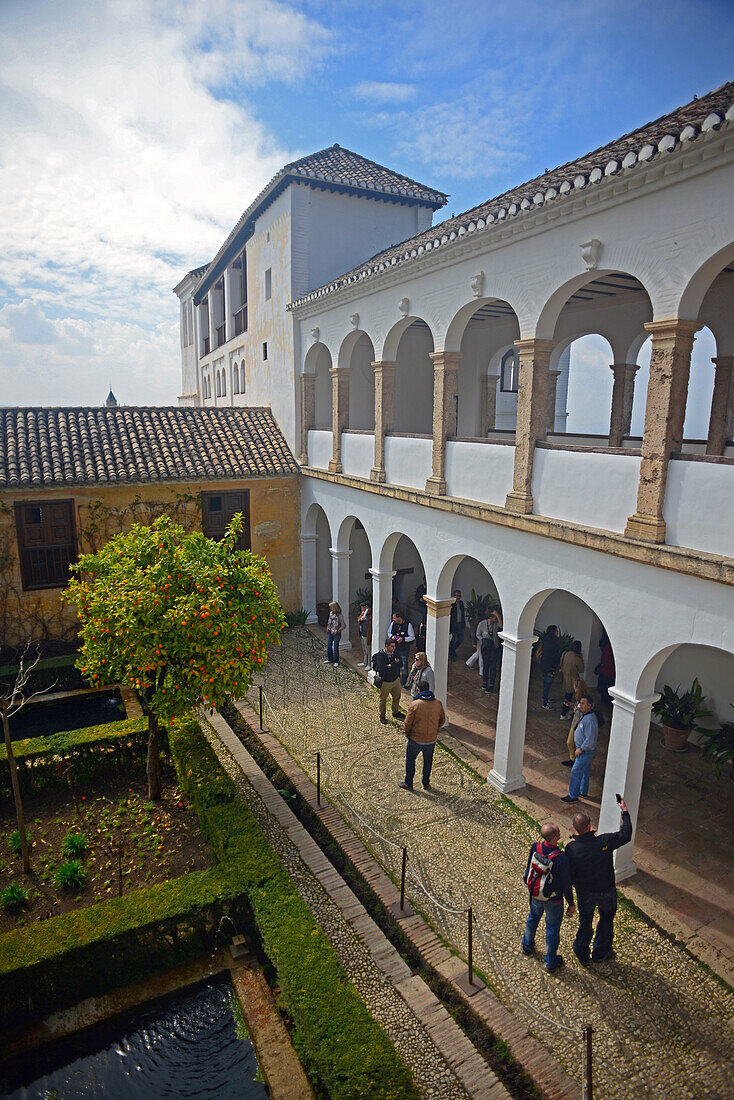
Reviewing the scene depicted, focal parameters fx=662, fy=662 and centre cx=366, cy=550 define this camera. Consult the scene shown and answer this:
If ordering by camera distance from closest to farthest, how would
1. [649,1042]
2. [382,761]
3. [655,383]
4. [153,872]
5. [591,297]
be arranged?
[649,1042]
[655,383]
[153,872]
[382,761]
[591,297]

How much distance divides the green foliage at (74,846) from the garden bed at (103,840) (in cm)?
3

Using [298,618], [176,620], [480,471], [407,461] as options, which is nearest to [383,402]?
[407,461]

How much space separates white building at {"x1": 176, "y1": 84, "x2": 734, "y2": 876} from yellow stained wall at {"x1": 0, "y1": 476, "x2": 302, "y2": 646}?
0.81 meters

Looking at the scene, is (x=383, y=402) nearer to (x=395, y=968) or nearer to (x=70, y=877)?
(x=70, y=877)

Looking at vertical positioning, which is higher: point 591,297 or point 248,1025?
point 591,297

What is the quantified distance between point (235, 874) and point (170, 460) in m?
10.5

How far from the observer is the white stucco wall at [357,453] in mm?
13070

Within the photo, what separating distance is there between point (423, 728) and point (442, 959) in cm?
309

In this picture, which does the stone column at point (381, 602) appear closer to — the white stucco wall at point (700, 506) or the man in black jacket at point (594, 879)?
the white stucco wall at point (700, 506)

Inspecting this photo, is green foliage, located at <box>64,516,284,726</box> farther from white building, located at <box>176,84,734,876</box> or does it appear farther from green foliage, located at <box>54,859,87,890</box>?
white building, located at <box>176,84,734,876</box>

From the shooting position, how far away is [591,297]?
1188cm

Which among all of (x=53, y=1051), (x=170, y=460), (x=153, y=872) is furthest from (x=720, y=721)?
(x=170, y=460)

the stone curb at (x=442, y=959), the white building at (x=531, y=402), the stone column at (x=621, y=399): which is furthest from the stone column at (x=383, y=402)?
the stone curb at (x=442, y=959)

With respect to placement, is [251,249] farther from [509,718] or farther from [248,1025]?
[248,1025]
